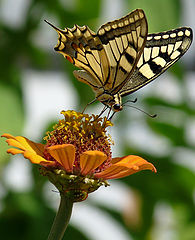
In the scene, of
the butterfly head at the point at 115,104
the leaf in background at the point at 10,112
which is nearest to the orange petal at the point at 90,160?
the butterfly head at the point at 115,104

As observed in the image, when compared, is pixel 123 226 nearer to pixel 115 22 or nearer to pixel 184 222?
pixel 184 222

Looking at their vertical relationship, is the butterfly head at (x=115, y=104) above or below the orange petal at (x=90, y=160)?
above

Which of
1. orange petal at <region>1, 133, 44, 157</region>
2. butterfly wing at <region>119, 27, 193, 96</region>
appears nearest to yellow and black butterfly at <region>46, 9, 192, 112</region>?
butterfly wing at <region>119, 27, 193, 96</region>

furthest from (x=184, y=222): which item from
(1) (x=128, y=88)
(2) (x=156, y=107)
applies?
(1) (x=128, y=88)

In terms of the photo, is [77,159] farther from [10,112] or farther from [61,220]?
[10,112]

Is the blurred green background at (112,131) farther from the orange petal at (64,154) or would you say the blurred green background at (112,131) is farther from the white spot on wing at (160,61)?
the orange petal at (64,154)

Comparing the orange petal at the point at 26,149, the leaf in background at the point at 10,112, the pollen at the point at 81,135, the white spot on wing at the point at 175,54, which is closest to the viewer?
the orange petal at the point at 26,149

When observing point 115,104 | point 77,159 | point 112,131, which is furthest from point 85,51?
point 112,131
